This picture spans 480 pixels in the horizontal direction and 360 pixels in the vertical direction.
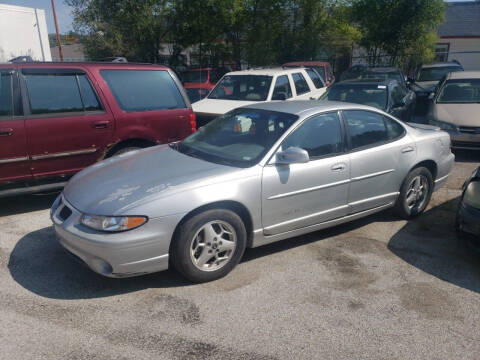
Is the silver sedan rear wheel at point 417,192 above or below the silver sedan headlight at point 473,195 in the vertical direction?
below

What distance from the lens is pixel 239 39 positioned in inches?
761

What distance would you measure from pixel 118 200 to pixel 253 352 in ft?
5.31

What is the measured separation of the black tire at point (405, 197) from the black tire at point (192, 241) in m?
2.30

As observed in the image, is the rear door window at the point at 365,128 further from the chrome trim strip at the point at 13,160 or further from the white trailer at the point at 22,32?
the white trailer at the point at 22,32

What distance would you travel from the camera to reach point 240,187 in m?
3.90

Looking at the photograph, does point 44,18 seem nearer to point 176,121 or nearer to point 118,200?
point 176,121

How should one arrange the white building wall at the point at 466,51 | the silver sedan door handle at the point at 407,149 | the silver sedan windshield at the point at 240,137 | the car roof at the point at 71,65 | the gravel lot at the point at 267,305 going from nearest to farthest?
1. the gravel lot at the point at 267,305
2. the silver sedan windshield at the point at 240,137
3. the silver sedan door handle at the point at 407,149
4. the car roof at the point at 71,65
5. the white building wall at the point at 466,51

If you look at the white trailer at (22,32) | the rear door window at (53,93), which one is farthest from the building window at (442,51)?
the rear door window at (53,93)

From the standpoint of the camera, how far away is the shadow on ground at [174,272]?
3.84 metres

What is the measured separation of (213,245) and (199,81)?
37.2 ft

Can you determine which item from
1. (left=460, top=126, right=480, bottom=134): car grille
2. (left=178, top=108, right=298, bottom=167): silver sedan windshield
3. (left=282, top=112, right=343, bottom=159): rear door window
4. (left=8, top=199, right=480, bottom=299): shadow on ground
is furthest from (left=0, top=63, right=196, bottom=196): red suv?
(left=460, top=126, right=480, bottom=134): car grille

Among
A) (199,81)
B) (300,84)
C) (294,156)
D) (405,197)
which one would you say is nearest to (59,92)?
(294,156)

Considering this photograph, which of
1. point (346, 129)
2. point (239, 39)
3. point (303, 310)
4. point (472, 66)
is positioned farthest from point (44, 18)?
point (472, 66)

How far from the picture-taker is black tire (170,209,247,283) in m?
3.64
